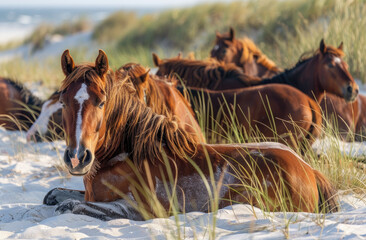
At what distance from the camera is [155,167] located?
3.07 metres

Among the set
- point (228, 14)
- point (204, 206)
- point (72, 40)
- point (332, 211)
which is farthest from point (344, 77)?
point (72, 40)

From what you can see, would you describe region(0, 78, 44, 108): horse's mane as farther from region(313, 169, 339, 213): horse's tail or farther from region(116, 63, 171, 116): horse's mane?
region(313, 169, 339, 213): horse's tail

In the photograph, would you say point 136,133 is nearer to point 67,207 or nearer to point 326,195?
point 67,207

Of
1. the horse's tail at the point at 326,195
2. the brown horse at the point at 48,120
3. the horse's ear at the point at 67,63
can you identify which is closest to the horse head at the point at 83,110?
the horse's ear at the point at 67,63

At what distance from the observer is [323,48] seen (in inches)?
225

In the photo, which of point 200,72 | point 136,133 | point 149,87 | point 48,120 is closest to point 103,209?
point 136,133

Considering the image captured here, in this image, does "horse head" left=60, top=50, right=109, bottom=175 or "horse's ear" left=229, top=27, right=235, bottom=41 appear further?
"horse's ear" left=229, top=27, right=235, bottom=41

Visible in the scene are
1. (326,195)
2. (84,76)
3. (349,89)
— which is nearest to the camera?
(84,76)

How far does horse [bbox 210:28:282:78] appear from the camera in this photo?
754 cm

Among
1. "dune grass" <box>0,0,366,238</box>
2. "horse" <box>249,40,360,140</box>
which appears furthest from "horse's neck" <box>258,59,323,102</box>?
"dune grass" <box>0,0,366,238</box>

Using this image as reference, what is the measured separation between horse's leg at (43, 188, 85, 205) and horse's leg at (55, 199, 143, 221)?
365mm

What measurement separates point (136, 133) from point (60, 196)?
777mm

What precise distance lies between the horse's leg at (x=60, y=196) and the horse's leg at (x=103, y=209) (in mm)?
365

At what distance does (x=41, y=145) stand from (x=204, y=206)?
10.8 ft
